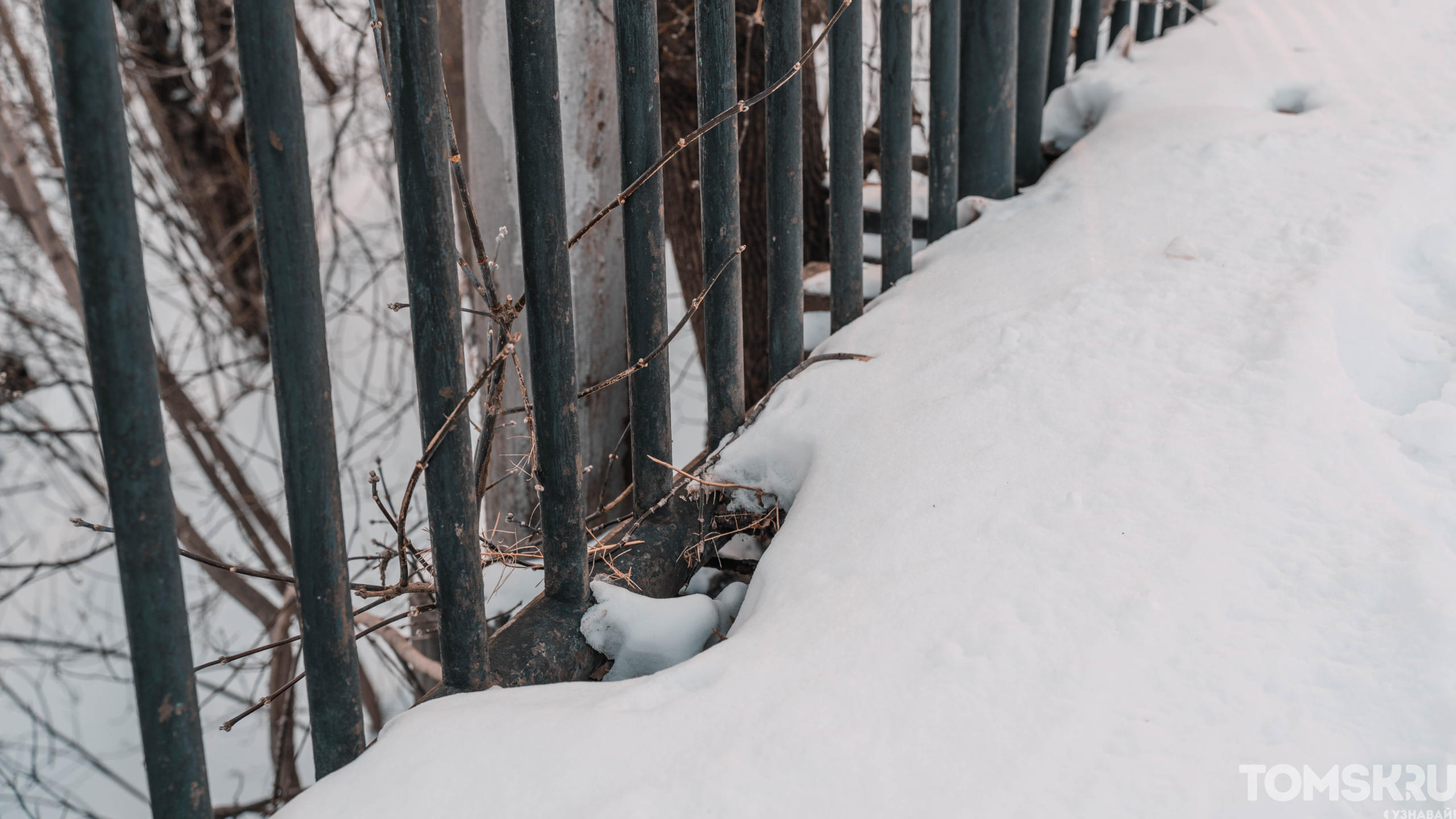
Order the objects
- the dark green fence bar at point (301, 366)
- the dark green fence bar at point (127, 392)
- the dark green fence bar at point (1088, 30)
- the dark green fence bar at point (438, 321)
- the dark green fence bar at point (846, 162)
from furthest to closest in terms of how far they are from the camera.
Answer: the dark green fence bar at point (1088, 30) → the dark green fence bar at point (846, 162) → the dark green fence bar at point (438, 321) → the dark green fence bar at point (301, 366) → the dark green fence bar at point (127, 392)

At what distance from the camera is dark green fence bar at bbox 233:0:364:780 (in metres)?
0.84

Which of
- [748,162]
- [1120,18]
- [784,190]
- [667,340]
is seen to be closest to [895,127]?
[784,190]

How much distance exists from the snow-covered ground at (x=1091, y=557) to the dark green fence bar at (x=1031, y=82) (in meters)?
0.48

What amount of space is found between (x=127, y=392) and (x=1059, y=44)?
95.9 inches

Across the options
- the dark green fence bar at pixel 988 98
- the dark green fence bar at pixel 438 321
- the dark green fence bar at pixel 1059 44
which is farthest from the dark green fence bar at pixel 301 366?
the dark green fence bar at pixel 1059 44

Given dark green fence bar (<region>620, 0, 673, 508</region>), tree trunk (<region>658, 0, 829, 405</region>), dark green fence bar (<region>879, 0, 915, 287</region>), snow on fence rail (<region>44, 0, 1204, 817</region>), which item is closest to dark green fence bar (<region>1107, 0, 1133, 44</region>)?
tree trunk (<region>658, 0, 829, 405</region>)

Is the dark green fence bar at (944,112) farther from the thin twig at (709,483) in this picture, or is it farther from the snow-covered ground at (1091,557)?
the thin twig at (709,483)

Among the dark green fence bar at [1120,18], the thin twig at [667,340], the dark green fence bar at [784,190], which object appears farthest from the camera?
the dark green fence bar at [1120,18]

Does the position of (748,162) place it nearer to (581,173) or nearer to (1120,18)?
(581,173)

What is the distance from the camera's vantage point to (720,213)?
5.20ft

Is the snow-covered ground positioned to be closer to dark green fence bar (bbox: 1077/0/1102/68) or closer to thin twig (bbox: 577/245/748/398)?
thin twig (bbox: 577/245/748/398)

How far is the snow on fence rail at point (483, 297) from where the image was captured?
0.77 metres

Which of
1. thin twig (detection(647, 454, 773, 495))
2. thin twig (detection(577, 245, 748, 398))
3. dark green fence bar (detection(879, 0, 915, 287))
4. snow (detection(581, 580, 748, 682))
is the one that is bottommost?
snow (detection(581, 580, 748, 682))

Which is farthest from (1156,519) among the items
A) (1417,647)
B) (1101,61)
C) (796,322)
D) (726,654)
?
(1101,61)
